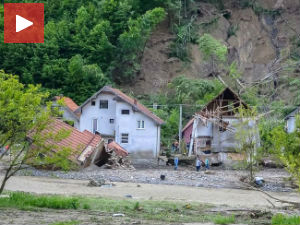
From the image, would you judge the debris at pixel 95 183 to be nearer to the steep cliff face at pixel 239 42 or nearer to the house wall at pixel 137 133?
the house wall at pixel 137 133

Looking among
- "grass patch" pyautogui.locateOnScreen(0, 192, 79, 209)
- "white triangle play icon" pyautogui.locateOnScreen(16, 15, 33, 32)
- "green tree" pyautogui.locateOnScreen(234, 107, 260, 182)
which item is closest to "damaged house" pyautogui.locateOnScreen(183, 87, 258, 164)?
"green tree" pyautogui.locateOnScreen(234, 107, 260, 182)

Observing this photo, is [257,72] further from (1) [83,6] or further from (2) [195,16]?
(1) [83,6]

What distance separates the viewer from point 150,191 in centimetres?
4278

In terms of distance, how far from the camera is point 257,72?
82062 mm

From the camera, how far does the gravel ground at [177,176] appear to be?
4828cm

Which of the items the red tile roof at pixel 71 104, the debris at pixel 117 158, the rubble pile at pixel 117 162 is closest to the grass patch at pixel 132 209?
the rubble pile at pixel 117 162

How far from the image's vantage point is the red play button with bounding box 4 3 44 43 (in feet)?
Answer: 245

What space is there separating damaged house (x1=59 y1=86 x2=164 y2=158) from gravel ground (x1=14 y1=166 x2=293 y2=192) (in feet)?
19.6

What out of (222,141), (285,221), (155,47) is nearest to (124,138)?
(222,141)

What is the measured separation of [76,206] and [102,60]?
161 ft

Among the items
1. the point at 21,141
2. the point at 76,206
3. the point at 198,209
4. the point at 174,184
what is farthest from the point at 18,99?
the point at 174,184

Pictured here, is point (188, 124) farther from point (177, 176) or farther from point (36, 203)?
point (36, 203)

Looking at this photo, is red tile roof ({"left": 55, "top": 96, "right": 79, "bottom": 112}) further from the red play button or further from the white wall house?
the red play button

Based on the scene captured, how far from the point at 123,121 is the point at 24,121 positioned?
122ft
